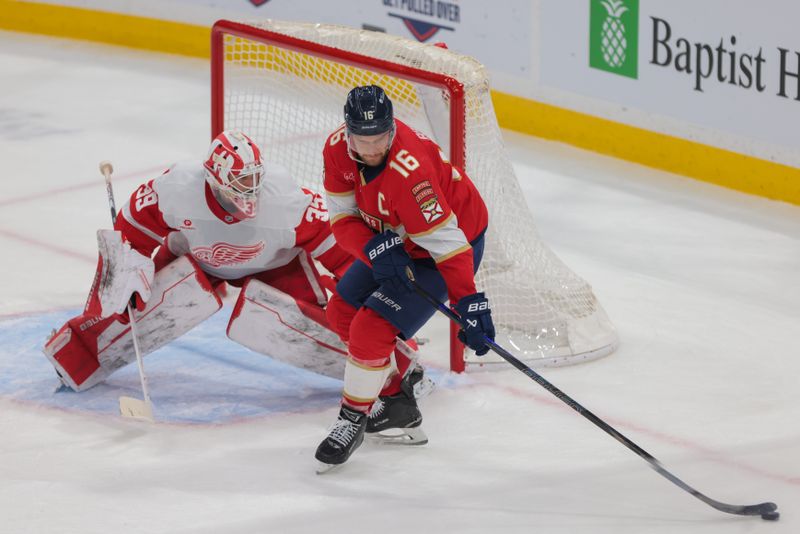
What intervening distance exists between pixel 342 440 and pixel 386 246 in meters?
0.61

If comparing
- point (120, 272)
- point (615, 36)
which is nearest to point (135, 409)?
point (120, 272)

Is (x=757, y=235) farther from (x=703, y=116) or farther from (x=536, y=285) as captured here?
→ (x=536, y=285)

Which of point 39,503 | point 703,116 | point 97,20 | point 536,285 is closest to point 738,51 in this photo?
point 703,116

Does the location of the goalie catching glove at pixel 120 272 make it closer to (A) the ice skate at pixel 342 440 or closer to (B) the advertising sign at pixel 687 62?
(A) the ice skate at pixel 342 440

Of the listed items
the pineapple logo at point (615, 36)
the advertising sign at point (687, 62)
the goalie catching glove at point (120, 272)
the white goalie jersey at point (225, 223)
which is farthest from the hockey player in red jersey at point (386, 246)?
the pineapple logo at point (615, 36)

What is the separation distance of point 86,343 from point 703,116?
314cm

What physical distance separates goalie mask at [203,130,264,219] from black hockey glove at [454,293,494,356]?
2.72 feet

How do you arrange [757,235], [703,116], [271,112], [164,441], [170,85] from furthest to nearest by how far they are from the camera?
[170,85] → [703,116] → [757,235] → [271,112] → [164,441]

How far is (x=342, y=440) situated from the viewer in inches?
161

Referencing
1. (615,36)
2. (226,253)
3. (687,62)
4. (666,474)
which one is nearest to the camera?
(666,474)

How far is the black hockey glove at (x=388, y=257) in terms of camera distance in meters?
3.85

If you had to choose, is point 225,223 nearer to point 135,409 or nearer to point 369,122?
point 135,409

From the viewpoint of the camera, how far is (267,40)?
207 inches

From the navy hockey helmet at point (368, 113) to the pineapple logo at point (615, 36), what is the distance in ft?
10.3
